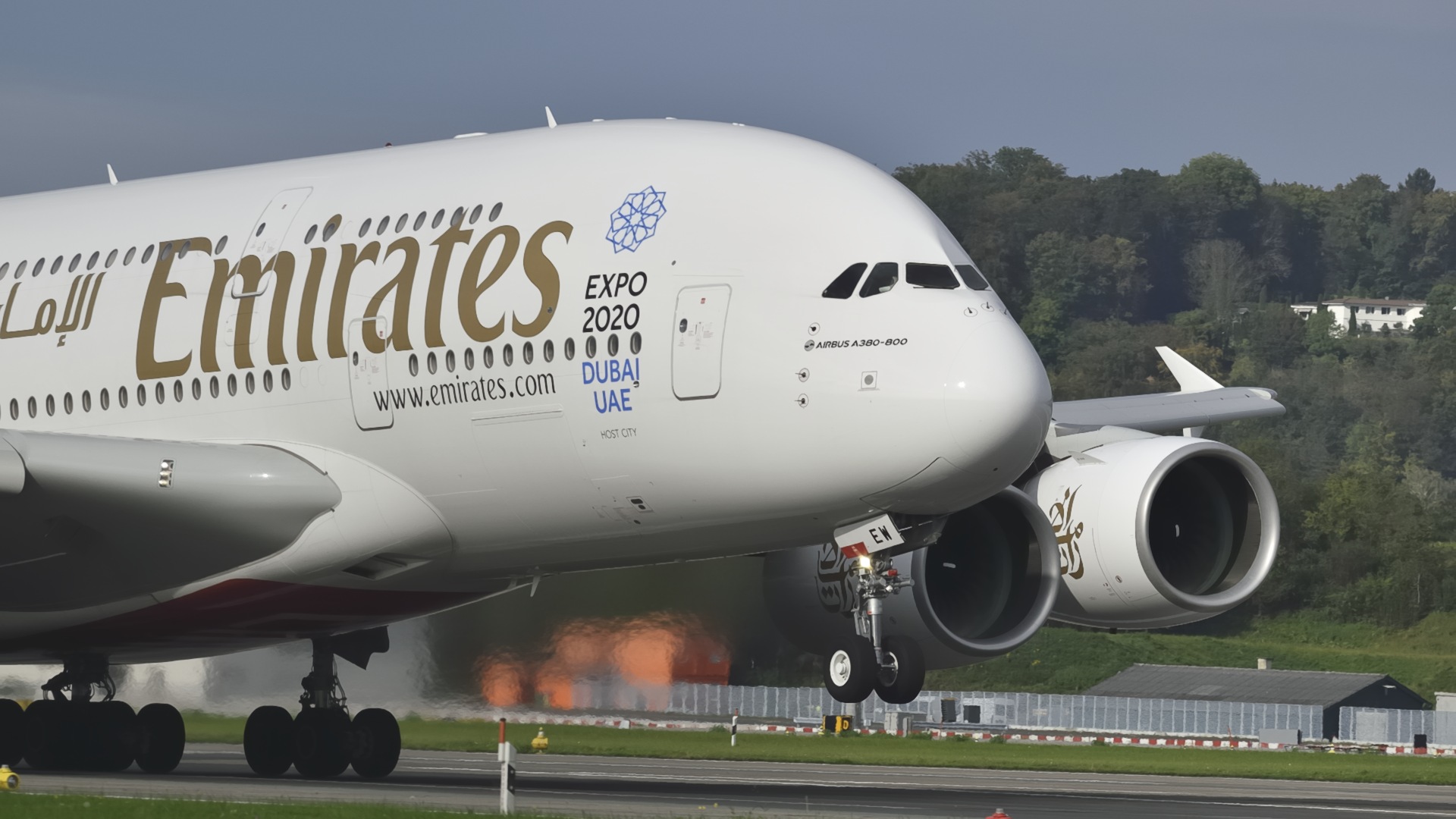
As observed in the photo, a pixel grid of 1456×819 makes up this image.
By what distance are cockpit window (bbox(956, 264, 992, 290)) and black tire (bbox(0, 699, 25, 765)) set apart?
38.0ft

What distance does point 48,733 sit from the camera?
22.6m

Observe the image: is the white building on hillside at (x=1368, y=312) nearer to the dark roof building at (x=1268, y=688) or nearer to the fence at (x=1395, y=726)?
the dark roof building at (x=1268, y=688)

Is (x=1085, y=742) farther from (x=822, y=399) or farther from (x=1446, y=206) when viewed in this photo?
(x=1446, y=206)

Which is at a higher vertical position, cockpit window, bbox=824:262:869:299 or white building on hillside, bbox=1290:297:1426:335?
white building on hillside, bbox=1290:297:1426:335

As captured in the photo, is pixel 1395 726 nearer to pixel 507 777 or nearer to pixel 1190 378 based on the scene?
pixel 1190 378

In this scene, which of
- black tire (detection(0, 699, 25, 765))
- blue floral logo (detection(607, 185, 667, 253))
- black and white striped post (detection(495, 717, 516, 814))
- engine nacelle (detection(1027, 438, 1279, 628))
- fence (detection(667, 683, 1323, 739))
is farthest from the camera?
fence (detection(667, 683, 1323, 739))

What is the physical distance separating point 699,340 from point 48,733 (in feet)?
32.0

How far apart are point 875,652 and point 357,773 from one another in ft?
30.2

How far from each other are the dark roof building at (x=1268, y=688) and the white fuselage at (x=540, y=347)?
30.6 m

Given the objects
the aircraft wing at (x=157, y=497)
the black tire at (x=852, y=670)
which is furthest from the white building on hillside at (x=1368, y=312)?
the black tire at (x=852, y=670)

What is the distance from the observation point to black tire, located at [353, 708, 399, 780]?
74.0 feet

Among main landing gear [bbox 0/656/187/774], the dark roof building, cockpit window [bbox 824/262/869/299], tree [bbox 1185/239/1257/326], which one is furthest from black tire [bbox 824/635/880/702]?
tree [bbox 1185/239/1257/326]

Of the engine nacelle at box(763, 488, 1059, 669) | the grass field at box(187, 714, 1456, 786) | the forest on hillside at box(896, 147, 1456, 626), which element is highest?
the forest on hillside at box(896, 147, 1456, 626)

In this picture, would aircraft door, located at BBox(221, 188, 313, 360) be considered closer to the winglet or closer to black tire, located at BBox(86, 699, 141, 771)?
black tire, located at BBox(86, 699, 141, 771)
